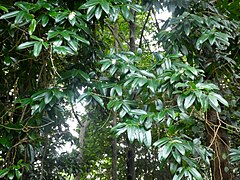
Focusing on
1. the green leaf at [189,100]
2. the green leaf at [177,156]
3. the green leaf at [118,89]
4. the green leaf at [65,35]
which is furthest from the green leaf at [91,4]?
the green leaf at [177,156]

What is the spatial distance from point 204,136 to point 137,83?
3.30ft

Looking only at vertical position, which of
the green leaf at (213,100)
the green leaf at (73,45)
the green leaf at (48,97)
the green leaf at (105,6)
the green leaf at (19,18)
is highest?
the green leaf at (105,6)

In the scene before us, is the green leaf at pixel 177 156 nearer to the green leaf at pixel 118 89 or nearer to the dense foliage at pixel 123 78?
the dense foliage at pixel 123 78

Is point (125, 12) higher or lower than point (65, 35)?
higher

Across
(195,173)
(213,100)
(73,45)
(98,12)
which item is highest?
(98,12)

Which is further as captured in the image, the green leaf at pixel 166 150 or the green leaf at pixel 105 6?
the green leaf at pixel 105 6

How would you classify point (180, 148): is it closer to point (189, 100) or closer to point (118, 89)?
point (189, 100)

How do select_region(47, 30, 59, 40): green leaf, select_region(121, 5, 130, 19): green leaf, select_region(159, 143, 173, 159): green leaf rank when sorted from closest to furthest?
select_region(159, 143, 173, 159): green leaf, select_region(47, 30, 59, 40): green leaf, select_region(121, 5, 130, 19): green leaf

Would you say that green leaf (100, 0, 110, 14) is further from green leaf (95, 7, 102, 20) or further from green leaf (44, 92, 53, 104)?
green leaf (44, 92, 53, 104)

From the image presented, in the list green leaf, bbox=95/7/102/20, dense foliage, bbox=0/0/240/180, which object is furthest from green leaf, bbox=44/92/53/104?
green leaf, bbox=95/7/102/20

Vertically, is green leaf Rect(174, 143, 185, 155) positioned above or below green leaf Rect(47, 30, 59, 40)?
below

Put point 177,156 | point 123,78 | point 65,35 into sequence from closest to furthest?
point 177,156, point 65,35, point 123,78

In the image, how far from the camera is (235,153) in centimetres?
124

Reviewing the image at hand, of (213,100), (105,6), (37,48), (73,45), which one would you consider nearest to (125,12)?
(105,6)
